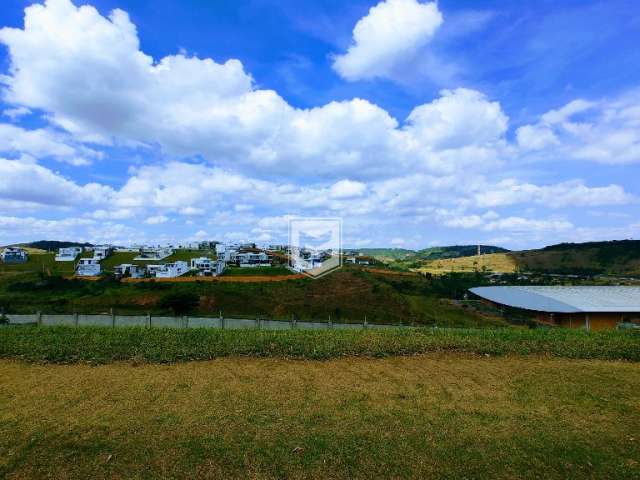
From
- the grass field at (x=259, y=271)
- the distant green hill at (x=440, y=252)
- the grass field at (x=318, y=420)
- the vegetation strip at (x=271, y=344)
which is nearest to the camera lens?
the grass field at (x=318, y=420)

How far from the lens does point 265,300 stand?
30.2 m

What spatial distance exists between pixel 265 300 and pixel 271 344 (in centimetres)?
2148

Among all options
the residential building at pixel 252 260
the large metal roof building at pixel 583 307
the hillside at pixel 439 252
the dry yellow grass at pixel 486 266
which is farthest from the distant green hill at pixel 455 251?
the large metal roof building at pixel 583 307

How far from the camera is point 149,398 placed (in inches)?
250

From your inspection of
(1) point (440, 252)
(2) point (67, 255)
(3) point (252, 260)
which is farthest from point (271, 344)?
(1) point (440, 252)

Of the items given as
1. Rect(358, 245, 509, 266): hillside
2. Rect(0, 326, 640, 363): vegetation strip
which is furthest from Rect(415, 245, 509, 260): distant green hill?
Rect(0, 326, 640, 363): vegetation strip

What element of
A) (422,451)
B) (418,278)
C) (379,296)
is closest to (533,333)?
(422,451)

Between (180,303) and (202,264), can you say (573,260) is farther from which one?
(180,303)

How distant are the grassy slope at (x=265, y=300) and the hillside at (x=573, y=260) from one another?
48.1 metres

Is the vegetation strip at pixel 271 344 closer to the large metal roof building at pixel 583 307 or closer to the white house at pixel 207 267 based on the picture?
the large metal roof building at pixel 583 307

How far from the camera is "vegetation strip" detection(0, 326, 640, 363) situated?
8625 mm

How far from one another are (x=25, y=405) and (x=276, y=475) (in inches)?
186

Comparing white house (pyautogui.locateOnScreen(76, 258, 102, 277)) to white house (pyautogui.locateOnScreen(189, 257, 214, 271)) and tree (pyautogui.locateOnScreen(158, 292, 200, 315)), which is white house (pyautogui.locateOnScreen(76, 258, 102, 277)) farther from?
tree (pyautogui.locateOnScreen(158, 292, 200, 315))

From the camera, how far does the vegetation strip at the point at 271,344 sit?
8.62 meters
